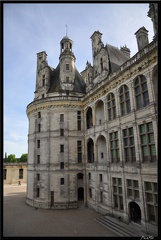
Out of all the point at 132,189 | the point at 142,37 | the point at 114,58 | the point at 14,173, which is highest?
the point at 114,58

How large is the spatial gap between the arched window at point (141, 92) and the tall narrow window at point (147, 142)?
2.08 meters

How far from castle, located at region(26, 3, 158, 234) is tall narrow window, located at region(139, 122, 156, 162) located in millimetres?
32

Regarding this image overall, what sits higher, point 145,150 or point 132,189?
point 145,150

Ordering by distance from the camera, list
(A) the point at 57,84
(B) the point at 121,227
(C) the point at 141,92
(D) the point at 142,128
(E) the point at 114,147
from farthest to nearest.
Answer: (A) the point at 57,84, (E) the point at 114,147, (C) the point at 141,92, (D) the point at 142,128, (B) the point at 121,227

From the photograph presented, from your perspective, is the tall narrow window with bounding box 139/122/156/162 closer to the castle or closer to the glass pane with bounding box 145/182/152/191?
the castle

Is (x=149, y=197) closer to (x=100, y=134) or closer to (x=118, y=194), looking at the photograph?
(x=118, y=194)

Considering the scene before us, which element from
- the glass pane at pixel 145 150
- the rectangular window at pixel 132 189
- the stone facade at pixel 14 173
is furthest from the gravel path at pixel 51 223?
the stone facade at pixel 14 173

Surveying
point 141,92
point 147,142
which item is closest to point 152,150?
point 147,142

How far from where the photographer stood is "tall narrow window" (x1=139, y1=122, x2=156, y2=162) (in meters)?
14.2

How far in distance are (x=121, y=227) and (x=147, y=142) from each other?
821 cm

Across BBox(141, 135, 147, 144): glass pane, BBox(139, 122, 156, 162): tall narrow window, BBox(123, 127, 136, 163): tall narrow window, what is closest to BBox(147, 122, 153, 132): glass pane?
BBox(139, 122, 156, 162): tall narrow window

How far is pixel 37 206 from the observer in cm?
2367

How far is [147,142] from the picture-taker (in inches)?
570

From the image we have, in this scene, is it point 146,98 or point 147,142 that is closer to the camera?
point 147,142
